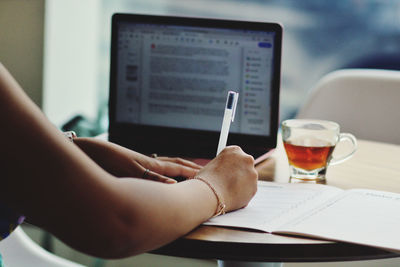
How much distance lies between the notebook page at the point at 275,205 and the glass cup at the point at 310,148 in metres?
0.09

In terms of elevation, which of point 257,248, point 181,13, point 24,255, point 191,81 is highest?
point 181,13

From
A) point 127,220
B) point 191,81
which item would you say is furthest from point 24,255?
point 127,220

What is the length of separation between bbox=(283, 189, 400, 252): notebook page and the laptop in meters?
0.40

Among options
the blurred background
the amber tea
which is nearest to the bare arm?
the amber tea

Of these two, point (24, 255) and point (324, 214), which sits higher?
point (324, 214)

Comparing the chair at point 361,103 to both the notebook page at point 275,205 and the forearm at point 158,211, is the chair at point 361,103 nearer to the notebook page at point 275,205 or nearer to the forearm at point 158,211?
the notebook page at point 275,205

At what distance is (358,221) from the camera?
2.81ft

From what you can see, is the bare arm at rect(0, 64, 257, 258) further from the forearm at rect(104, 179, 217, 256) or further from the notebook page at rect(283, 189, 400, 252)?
the notebook page at rect(283, 189, 400, 252)

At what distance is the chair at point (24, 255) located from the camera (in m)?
1.40

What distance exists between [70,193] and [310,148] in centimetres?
59

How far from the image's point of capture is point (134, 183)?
0.72 m

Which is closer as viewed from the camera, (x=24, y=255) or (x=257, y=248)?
(x=257, y=248)

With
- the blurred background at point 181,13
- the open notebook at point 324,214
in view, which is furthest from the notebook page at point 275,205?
the blurred background at point 181,13

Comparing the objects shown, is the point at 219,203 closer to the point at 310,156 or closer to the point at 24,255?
the point at 310,156
